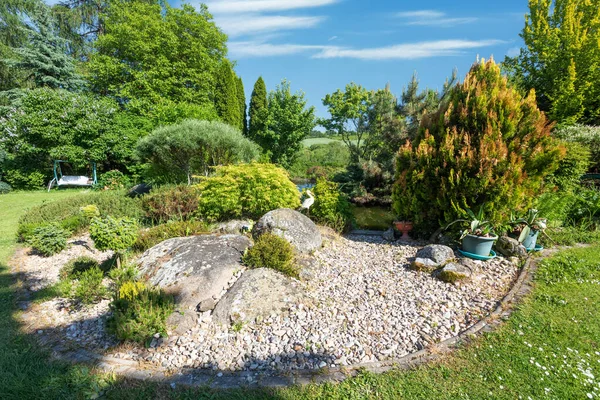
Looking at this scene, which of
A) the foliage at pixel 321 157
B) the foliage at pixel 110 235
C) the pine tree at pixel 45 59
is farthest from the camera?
the foliage at pixel 321 157

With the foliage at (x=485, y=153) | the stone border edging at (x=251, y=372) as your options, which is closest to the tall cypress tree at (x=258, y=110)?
the foliage at (x=485, y=153)

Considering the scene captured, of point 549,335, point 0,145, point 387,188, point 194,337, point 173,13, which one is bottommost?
point 194,337

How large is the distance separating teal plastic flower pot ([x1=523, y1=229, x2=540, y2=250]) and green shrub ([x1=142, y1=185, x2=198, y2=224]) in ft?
21.1

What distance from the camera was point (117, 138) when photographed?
1453 cm

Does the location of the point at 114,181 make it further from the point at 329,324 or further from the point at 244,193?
the point at 329,324

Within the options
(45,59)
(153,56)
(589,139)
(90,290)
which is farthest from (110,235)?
(45,59)

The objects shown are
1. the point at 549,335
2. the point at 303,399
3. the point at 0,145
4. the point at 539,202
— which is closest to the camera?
the point at 303,399

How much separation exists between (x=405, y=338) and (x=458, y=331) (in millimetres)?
583

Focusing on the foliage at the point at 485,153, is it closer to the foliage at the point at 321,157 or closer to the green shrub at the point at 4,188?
the foliage at the point at 321,157

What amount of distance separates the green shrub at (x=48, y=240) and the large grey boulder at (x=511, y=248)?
783cm

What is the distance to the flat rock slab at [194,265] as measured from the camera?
136 inches

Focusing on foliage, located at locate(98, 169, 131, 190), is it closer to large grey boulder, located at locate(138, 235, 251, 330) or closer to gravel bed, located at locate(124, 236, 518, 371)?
large grey boulder, located at locate(138, 235, 251, 330)

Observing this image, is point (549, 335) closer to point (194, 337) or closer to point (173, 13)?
point (194, 337)

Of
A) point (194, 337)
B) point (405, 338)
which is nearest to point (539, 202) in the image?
point (405, 338)
